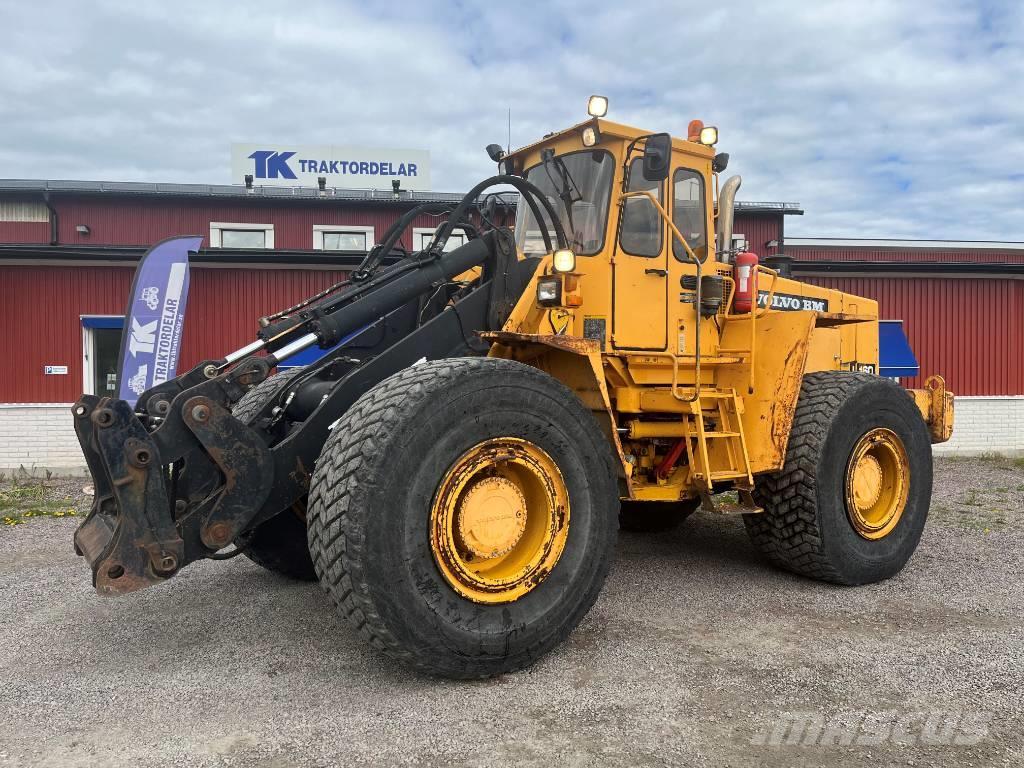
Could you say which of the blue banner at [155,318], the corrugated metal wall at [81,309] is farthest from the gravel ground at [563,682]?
the corrugated metal wall at [81,309]

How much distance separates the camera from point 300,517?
494 centimetres

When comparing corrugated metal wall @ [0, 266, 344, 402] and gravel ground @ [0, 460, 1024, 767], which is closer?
gravel ground @ [0, 460, 1024, 767]

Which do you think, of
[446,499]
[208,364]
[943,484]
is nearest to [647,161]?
[446,499]

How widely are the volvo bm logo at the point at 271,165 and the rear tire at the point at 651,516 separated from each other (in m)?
14.7

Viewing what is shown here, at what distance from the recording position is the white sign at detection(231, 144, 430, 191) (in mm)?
18516

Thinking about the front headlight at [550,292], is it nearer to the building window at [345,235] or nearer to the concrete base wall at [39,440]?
the concrete base wall at [39,440]

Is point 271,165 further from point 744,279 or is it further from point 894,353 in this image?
point 744,279

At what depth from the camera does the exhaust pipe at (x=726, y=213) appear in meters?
5.56

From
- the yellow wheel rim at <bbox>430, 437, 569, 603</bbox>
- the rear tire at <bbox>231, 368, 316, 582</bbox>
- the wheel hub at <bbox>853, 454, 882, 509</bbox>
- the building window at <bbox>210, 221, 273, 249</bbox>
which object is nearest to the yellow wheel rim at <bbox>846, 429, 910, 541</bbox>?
the wheel hub at <bbox>853, 454, 882, 509</bbox>

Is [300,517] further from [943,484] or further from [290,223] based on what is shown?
[290,223]

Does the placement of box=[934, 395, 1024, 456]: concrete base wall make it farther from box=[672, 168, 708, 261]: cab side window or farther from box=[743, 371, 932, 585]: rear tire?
box=[672, 168, 708, 261]: cab side window

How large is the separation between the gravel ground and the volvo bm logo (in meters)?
14.8

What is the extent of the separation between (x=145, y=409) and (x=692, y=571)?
3935 millimetres

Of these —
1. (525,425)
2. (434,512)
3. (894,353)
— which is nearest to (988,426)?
(894,353)
